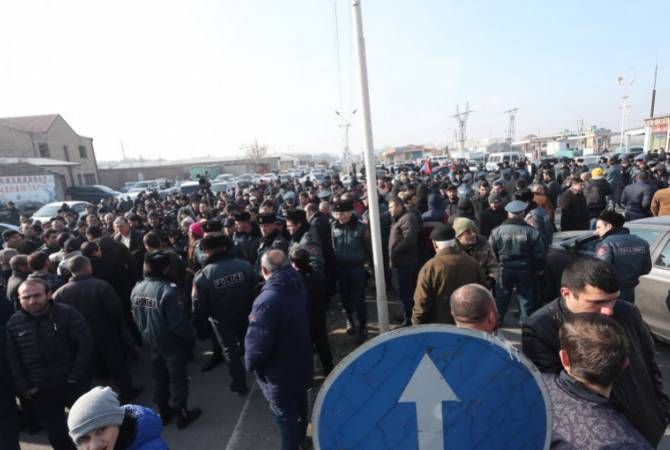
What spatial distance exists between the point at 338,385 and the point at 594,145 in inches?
2989

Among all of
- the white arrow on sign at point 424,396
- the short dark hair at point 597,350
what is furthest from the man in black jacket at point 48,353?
the short dark hair at point 597,350

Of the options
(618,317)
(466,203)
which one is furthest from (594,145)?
(618,317)

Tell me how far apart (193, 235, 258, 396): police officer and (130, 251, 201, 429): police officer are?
0.30 meters

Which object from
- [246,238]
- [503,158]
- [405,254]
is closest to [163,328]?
[246,238]

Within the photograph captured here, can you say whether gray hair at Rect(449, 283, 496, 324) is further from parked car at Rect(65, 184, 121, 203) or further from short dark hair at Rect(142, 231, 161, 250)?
parked car at Rect(65, 184, 121, 203)

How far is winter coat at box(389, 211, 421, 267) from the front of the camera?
4.96 m

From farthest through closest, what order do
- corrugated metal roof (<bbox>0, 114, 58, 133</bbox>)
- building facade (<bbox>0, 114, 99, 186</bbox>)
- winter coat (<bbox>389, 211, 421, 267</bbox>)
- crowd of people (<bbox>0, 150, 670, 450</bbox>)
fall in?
corrugated metal roof (<bbox>0, 114, 58, 133</bbox>), building facade (<bbox>0, 114, 99, 186</bbox>), winter coat (<bbox>389, 211, 421, 267</bbox>), crowd of people (<bbox>0, 150, 670, 450</bbox>)

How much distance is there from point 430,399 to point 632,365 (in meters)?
1.44

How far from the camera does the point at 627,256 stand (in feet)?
11.5

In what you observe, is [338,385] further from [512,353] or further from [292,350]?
[292,350]

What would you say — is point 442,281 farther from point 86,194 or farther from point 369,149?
point 86,194

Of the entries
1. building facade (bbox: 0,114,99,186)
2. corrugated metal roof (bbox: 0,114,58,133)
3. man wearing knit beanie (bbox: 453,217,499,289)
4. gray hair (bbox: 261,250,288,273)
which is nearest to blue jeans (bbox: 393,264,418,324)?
man wearing knit beanie (bbox: 453,217,499,289)

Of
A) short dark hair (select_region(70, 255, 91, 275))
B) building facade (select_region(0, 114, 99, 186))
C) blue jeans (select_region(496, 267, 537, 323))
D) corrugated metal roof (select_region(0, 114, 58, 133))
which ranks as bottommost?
blue jeans (select_region(496, 267, 537, 323))

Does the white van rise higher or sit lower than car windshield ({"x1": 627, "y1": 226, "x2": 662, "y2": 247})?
higher
